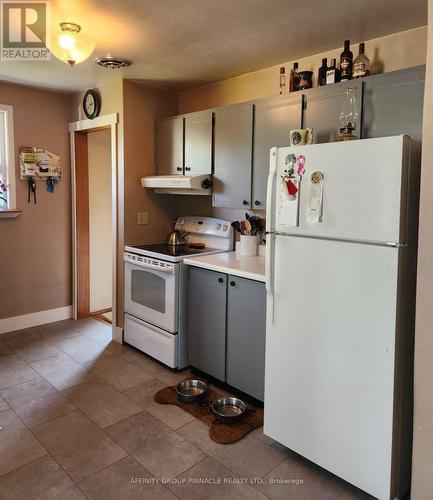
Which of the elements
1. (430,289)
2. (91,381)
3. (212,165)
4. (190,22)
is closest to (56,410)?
(91,381)

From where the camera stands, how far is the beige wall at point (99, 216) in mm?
4539

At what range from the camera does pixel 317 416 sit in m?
2.03

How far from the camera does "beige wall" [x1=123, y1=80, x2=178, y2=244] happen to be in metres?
3.65

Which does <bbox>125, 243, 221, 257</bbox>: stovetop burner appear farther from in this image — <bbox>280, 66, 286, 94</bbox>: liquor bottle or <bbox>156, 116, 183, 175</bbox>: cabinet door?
<bbox>280, 66, 286, 94</bbox>: liquor bottle

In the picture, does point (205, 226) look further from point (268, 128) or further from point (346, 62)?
point (346, 62)

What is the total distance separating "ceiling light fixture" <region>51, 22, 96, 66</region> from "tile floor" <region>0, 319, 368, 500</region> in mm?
2209

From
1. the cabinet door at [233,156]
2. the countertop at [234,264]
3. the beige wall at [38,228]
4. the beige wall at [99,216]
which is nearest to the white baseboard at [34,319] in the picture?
the beige wall at [38,228]

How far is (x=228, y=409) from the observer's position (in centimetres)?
267

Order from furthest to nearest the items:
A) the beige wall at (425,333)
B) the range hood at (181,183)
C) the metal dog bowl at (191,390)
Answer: the range hood at (181,183) < the metal dog bowl at (191,390) < the beige wall at (425,333)

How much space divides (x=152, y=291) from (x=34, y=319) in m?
1.68

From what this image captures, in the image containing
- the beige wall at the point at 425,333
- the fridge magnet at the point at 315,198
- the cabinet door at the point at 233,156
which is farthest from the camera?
the cabinet door at the point at 233,156

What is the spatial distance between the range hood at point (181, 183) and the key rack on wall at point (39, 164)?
1.21m

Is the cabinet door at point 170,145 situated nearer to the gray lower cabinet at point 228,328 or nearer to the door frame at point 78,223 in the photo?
the door frame at point 78,223

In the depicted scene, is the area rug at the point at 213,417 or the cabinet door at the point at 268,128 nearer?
the area rug at the point at 213,417
